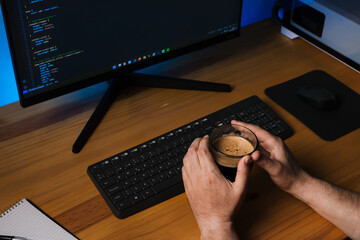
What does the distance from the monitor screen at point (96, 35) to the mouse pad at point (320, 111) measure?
0.27 metres

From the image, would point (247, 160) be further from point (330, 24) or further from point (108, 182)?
point (330, 24)

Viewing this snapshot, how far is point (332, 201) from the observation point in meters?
0.99

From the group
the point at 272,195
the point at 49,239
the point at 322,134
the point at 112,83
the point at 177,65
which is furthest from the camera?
the point at 177,65

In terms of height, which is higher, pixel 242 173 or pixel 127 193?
pixel 242 173

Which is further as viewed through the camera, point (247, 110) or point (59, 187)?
point (247, 110)

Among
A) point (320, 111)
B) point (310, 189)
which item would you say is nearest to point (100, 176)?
point (310, 189)

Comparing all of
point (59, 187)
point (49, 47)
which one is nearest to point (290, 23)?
point (49, 47)

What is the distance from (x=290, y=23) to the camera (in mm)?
1562

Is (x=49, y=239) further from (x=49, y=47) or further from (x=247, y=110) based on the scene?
(x=247, y=110)

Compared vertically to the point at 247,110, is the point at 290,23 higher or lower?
higher

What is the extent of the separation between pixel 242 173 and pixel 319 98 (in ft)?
1.66

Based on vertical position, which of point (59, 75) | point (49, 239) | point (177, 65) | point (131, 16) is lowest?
point (49, 239)

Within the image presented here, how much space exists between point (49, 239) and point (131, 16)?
61cm

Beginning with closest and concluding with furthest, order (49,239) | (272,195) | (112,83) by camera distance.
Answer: (49,239), (272,195), (112,83)
